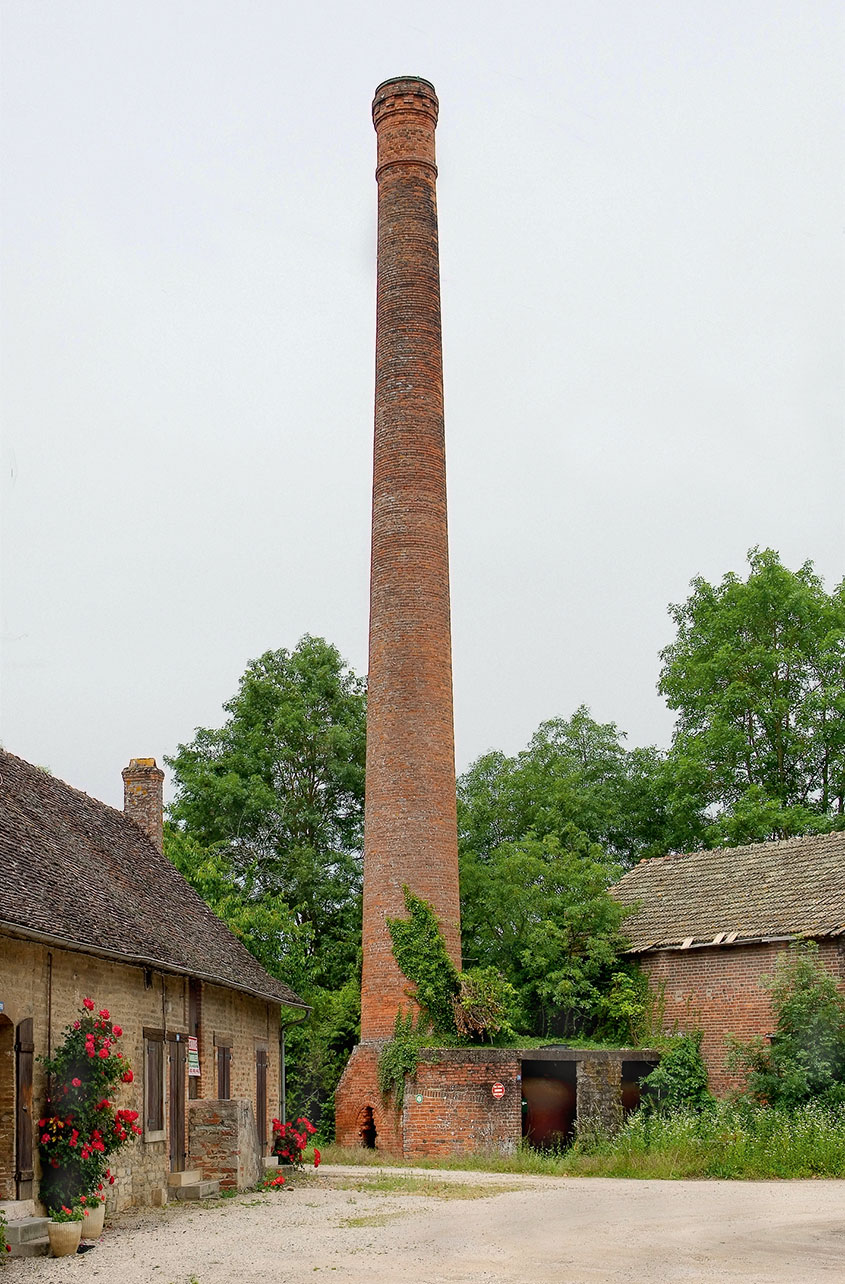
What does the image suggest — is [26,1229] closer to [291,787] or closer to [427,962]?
[427,962]

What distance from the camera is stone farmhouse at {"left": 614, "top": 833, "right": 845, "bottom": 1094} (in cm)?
2523

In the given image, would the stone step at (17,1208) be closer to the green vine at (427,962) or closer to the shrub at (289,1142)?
the shrub at (289,1142)

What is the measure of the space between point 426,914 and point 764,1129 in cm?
767

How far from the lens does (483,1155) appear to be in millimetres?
24656

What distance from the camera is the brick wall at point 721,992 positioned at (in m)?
25.2

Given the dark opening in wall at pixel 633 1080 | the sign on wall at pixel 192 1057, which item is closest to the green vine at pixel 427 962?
the dark opening in wall at pixel 633 1080

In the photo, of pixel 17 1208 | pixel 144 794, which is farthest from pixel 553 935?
pixel 17 1208

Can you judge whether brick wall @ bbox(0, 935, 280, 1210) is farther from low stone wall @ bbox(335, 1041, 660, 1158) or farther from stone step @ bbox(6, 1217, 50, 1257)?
low stone wall @ bbox(335, 1041, 660, 1158)

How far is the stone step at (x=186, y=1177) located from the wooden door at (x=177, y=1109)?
121 millimetres

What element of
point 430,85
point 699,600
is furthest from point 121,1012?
point 699,600

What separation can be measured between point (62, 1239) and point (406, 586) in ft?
57.3

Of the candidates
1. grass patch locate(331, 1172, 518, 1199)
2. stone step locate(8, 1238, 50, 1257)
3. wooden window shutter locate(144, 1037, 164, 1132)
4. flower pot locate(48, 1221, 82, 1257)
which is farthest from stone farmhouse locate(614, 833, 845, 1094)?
stone step locate(8, 1238, 50, 1257)

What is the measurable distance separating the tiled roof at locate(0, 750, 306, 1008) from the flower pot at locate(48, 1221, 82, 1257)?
2642 millimetres

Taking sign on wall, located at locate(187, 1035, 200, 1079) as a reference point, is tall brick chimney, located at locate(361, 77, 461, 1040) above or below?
above
